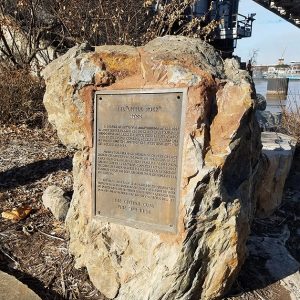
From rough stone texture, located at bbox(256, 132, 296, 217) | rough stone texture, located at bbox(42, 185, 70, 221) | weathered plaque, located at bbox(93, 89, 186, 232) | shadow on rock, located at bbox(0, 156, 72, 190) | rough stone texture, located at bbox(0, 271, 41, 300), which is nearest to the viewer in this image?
weathered plaque, located at bbox(93, 89, 186, 232)

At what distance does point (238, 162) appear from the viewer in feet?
9.50

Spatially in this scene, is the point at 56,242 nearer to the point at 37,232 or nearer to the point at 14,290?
the point at 37,232

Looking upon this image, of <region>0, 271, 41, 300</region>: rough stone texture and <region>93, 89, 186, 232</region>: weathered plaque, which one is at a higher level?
<region>93, 89, 186, 232</region>: weathered plaque

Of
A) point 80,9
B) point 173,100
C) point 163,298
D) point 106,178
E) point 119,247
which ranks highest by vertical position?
point 80,9

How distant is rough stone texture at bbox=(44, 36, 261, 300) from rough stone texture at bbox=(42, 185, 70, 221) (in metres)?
0.94

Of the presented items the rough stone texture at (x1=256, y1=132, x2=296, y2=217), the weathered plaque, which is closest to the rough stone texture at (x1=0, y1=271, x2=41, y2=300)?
the weathered plaque

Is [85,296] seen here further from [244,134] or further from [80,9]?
[80,9]

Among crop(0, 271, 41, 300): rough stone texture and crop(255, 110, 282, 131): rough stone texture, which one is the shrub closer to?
crop(255, 110, 282, 131): rough stone texture

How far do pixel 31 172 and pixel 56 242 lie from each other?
1.80 metres

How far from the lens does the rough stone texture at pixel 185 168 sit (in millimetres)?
2744

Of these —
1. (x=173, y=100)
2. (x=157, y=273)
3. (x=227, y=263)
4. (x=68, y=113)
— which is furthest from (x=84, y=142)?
(x=227, y=263)

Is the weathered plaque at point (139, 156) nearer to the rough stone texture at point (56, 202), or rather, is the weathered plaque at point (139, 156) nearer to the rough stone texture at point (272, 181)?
the rough stone texture at point (56, 202)

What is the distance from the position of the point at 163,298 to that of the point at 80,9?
19.9 feet

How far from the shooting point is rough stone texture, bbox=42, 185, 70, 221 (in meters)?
4.22
